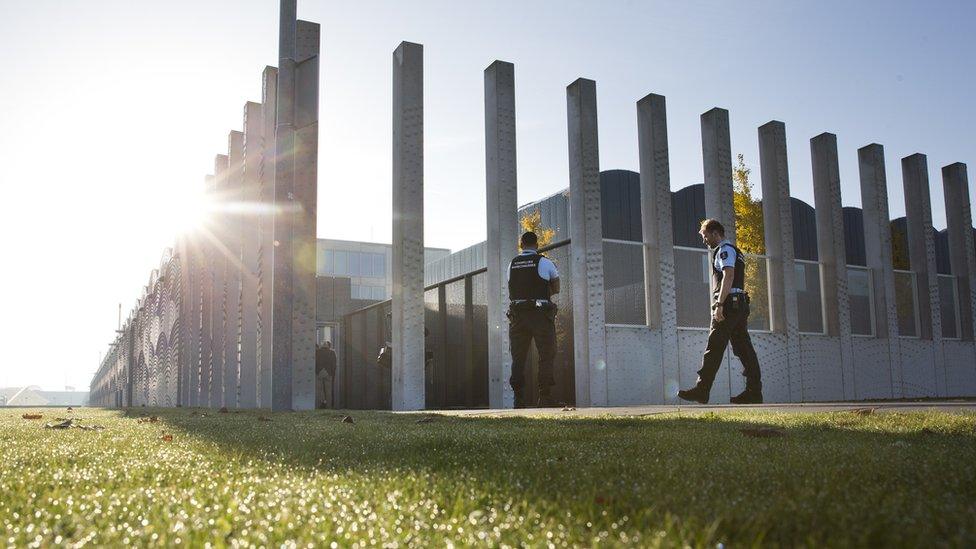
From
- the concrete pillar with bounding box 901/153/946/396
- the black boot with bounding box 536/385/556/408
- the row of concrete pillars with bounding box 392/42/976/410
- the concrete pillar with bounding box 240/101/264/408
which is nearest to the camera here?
the black boot with bounding box 536/385/556/408

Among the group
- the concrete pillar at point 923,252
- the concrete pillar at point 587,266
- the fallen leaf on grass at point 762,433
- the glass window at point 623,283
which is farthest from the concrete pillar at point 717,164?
the fallen leaf on grass at point 762,433

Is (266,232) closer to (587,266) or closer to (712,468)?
(587,266)

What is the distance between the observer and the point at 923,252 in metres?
19.2

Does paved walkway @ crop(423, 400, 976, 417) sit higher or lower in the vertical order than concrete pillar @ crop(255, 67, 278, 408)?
lower

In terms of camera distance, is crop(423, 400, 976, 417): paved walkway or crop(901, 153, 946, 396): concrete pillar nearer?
crop(423, 400, 976, 417): paved walkway

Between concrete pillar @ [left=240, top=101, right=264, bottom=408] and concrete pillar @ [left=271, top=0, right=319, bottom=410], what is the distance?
4.68 meters

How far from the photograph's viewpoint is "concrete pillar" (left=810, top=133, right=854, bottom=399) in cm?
1692

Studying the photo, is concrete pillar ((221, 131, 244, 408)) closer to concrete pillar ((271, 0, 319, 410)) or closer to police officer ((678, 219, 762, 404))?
concrete pillar ((271, 0, 319, 410))

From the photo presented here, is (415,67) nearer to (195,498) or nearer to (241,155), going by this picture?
(241,155)

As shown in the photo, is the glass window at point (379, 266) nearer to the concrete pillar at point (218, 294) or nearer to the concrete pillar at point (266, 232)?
the concrete pillar at point (218, 294)

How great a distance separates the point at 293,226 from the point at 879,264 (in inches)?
546

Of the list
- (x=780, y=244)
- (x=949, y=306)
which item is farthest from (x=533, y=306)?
(x=949, y=306)

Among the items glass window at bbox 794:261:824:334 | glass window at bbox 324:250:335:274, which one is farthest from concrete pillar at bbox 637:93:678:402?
glass window at bbox 324:250:335:274

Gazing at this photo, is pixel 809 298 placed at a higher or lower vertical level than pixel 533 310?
higher
